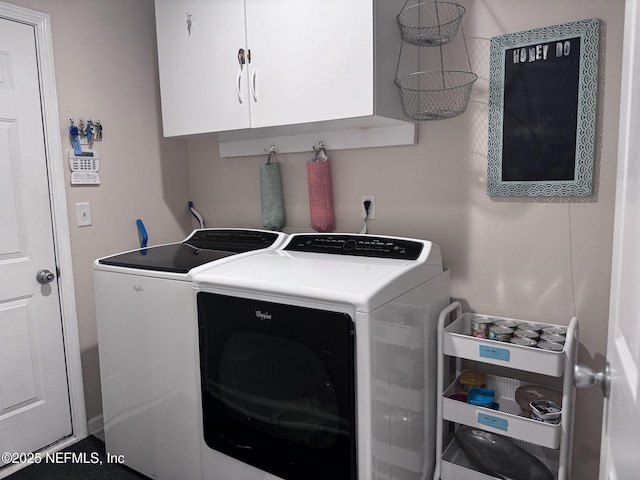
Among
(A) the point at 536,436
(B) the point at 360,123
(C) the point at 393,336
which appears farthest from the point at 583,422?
(B) the point at 360,123

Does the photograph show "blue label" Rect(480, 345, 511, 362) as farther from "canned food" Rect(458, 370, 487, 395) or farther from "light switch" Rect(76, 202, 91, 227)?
"light switch" Rect(76, 202, 91, 227)

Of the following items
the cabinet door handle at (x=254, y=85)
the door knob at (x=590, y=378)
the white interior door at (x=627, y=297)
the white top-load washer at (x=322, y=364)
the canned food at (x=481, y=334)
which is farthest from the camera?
the cabinet door handle at (x=254, y=85)

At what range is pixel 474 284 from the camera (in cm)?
185

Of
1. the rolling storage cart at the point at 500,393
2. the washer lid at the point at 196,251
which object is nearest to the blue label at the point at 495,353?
the rolling storage cart at the point at 500,393

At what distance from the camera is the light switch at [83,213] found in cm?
220

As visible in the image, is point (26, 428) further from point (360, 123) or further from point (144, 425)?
point (360, 123)

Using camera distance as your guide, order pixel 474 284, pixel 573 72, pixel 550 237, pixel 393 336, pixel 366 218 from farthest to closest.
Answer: pixel 366 218
pixel 474 284
pixel 550 237
pixel 573 72
pixel 393 336

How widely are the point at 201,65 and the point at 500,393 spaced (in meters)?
1.86

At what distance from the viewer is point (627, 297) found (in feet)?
2.26

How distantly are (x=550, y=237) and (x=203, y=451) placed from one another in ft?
A: 4.95

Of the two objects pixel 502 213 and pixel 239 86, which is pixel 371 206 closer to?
pixel 502 213

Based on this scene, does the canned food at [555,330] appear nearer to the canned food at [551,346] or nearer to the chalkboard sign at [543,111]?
the canned food at [551,346]

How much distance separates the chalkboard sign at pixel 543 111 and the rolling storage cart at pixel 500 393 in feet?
1.64

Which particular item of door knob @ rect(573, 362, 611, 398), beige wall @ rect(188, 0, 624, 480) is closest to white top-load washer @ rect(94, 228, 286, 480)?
beige wall @ rect(188, 0, 624, 480)
